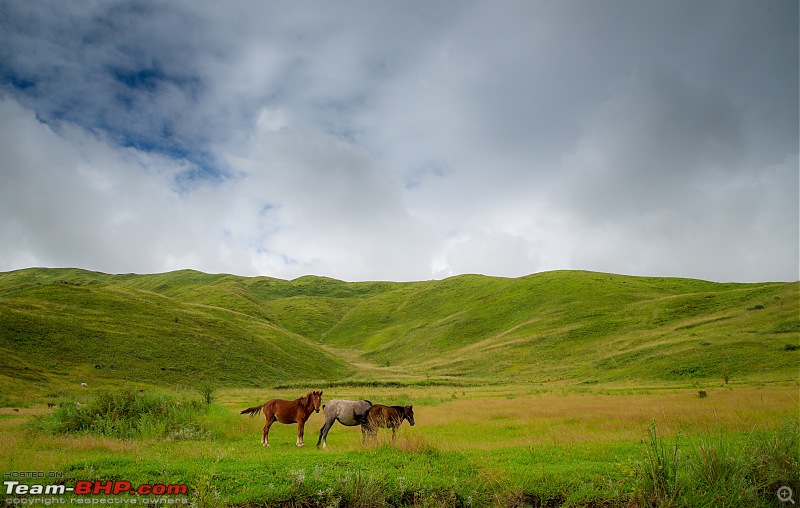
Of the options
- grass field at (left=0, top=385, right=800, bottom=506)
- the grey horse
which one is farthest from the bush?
the grey horse

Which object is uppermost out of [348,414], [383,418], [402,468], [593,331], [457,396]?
[348,414]

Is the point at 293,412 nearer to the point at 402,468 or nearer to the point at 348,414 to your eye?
the point at 348,414

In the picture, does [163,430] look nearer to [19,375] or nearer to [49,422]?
[49,422]

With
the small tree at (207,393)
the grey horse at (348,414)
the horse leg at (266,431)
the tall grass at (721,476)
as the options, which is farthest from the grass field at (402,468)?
the small tree at (207,393)

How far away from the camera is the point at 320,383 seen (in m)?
64.6

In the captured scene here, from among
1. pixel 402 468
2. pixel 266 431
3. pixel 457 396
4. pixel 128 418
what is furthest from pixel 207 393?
pixel 457 396

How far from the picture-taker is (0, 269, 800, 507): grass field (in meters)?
8.66

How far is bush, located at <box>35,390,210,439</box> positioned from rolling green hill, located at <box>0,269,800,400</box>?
2426 centimetres

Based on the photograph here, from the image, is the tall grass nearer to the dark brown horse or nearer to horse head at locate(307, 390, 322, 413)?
the dark brown horse

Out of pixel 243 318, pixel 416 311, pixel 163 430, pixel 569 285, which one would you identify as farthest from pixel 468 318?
pixel 163 430

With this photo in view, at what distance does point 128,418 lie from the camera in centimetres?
1798

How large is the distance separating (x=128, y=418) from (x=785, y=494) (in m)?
22.9

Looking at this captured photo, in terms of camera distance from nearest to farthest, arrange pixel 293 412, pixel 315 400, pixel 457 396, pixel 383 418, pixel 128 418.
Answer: pixel 383 418, pixel 315 400, pixel 293 412, pixel 128 418, pixel 457 396

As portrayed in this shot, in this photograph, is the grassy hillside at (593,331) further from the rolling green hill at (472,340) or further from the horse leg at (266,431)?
the horse leg at (266,431)
